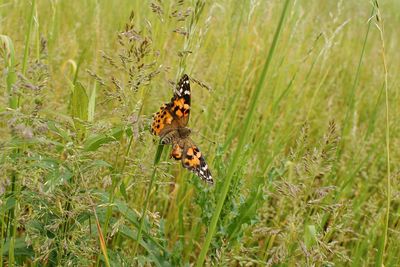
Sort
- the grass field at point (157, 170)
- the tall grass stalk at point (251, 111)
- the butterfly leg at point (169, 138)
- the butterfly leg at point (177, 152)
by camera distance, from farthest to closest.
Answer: the butterfly leg at point (177, 152) < the butterfly leg at point (169, 138) < the grass field at point (157, 170) < the tall grass stalk at point (251, 111)

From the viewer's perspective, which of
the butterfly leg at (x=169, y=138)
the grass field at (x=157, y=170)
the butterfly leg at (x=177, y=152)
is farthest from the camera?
the butterfly leg at (x=177, y=152)

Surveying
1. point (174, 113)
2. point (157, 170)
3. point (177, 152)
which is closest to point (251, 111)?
point (157, 170)

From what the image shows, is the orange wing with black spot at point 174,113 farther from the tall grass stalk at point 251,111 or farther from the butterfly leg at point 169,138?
the tall grass stalk at point 251,111

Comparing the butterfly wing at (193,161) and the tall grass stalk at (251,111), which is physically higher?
the tall grass stalk at (251,111)

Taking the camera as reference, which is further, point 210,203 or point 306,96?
point 306,96

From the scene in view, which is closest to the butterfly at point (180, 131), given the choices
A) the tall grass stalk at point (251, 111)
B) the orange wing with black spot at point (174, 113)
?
the orange wing with black spot at point (174, 113)

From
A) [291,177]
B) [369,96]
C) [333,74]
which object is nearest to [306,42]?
[333,74]

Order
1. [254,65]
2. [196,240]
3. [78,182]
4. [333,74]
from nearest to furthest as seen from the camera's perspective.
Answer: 1. [78,182]
2. [196,240]
3. [254,65]
4. [333,74]

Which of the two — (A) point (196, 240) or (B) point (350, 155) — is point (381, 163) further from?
(A) point (196, 240)

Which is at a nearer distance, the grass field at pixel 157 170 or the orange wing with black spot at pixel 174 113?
the grass field at pixel 157 170
